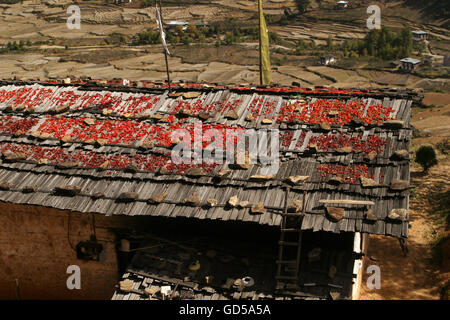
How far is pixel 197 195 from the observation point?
10.3 m

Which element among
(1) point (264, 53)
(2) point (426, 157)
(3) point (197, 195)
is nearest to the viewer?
(3) point (197, 195)

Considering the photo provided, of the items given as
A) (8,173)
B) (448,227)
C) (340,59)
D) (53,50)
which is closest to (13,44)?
(53,50)

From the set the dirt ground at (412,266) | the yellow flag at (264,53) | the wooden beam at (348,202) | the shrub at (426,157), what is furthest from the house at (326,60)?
the wooden beam at (348,202)

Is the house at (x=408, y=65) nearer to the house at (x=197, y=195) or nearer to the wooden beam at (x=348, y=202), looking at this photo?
the house at (x=197, y=195)

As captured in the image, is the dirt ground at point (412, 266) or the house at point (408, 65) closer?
the dirt ground at point (412, 266)

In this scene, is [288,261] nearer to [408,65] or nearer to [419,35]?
[408,65]

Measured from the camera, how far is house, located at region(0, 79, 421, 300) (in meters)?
9.53

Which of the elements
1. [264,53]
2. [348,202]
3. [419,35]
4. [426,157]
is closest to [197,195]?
[348,202]

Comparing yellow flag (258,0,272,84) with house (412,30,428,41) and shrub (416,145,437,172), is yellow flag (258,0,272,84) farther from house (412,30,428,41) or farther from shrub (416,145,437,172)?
house (412,30,428,41)

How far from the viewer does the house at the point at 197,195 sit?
9531 millimetres

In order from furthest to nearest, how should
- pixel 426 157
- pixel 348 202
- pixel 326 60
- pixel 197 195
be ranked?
1. pixel 326 60
2. pixel 426 157
3. pixel 197 195
4. pixel 348 202

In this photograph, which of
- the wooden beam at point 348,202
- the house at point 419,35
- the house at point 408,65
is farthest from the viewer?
the house at point 419,35

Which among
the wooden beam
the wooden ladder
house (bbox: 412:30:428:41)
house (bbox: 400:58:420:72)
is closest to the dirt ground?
the wooden ladder
